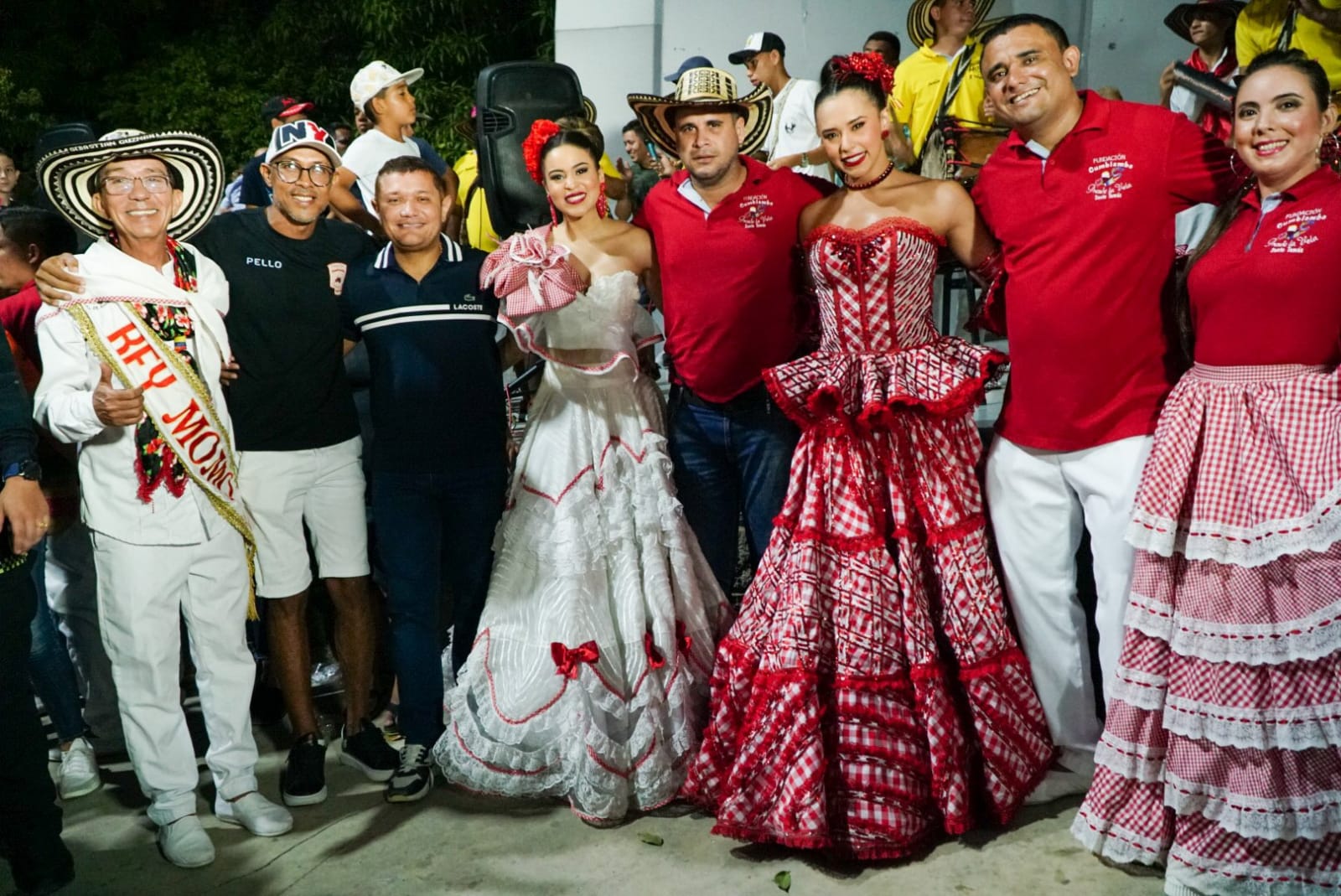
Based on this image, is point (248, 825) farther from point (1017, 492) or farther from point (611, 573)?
point (1017, 492)

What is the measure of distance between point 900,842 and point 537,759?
118cm

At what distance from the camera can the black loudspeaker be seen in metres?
5.79

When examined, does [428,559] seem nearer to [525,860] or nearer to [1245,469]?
[525,860]

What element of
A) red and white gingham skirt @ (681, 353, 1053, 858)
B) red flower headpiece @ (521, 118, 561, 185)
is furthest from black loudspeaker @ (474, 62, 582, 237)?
red and white gingham skirt @ (681, 353, 1053, 858)

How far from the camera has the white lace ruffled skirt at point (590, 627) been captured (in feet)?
12.0

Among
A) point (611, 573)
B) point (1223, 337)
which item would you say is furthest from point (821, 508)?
→ point (1223, 337)

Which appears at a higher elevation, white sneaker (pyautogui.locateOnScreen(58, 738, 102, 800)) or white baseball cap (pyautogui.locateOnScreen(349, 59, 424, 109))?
white baseball cap (pyautogui.locateOnScreen(349, 59, 424, 109))

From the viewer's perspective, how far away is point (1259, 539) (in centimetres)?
293

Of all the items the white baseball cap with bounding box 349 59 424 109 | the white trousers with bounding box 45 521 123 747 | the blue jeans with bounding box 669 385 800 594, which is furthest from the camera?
the white baseball cap with bounding box 349 59 424 109

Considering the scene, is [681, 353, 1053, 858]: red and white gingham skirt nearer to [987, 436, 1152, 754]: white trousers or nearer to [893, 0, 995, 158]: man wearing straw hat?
[987, 436, 1152, 754]: white trousers

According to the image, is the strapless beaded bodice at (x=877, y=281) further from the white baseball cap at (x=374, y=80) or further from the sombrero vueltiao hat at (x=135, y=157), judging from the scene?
the white baseball cap at (x=374, y=80)

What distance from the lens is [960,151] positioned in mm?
4945

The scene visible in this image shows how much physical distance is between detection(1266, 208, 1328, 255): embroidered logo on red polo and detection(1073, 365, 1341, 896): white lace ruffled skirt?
1.01 feet

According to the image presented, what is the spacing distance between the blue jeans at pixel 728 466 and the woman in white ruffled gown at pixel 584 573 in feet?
0.27
